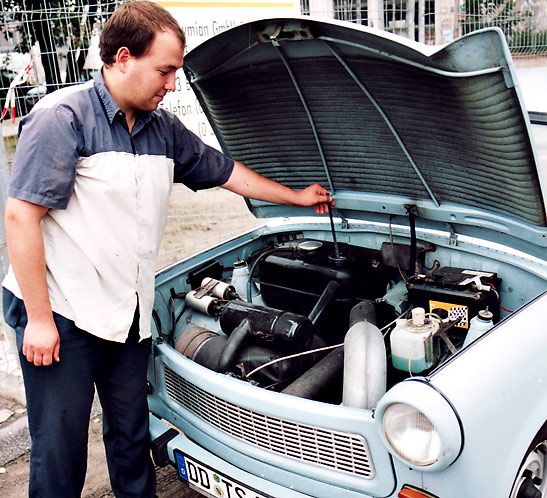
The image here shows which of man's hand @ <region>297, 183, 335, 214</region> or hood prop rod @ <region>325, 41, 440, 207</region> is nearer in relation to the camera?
hood prop rod @ <region>325, 41, 440, 207</region>

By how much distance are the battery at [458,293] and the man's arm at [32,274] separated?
1.41 metres

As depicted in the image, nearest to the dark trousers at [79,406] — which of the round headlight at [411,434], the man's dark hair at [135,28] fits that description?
the man's dark hair at [135,28]

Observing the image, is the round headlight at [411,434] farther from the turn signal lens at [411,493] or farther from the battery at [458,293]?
the battery at [458,293]

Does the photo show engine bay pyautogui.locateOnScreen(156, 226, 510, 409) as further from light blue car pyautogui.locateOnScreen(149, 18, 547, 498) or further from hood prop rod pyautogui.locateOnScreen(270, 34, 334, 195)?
hood prop rod pyautogui.locateOnScreen(270, 34, 334, 195)

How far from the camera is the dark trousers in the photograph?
2062mm

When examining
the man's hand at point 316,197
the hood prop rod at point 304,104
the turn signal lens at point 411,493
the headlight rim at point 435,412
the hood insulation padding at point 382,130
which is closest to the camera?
the headlight rim at point 435,412

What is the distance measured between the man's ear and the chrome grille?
46.0 inches

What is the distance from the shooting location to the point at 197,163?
248cm

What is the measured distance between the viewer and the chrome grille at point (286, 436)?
1.78 m

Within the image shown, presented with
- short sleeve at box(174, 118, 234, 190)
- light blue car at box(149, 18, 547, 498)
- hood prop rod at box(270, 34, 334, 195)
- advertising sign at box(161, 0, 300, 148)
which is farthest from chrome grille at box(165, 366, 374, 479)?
advertising sign at box(161, 0, 300, 148)

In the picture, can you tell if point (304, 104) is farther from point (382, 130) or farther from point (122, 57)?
point (122, 57)

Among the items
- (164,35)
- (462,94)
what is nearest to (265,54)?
(164,35)

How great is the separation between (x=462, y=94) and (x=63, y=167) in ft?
4.56

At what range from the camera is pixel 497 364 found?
1.70 metres
